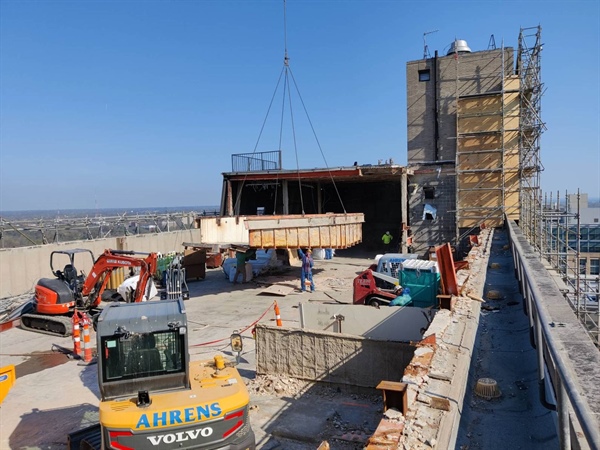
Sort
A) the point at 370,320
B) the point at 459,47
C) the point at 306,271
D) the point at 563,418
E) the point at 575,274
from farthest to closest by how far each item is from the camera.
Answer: the point at 459,47 → the point at 306,271 → the point at 575,274 → the point at 370,320 → the point at 563,418

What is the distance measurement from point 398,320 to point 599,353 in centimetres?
792

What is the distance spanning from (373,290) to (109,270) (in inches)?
369

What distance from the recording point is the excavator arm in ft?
51.7

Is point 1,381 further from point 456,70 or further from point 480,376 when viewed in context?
point 456,70

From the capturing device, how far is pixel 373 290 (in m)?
15.8

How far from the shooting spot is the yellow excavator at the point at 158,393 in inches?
234

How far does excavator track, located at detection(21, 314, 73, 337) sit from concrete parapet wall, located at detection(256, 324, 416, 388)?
26.1 feet

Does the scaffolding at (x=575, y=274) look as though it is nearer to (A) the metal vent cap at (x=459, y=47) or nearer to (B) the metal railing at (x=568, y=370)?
(B) the metal railing at (x=568, y=370)

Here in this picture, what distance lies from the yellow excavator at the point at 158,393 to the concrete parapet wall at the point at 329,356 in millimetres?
3673

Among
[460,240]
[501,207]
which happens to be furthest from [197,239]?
[501,207]

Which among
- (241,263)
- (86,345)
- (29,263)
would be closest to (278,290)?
(241,263)

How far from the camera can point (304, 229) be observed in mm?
20125

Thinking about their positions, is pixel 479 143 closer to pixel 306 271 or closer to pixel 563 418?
pixel 306 271

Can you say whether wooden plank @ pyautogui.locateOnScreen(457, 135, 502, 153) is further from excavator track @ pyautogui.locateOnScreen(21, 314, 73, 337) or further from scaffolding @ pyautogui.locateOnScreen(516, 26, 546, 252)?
excavator track @ pyautogui.locateOnScreen(21, 314, 73, 337)
